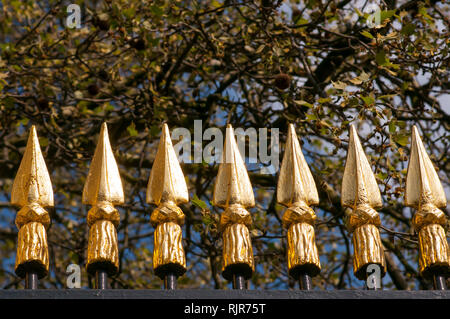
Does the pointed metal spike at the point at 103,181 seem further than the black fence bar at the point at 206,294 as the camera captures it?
Yes

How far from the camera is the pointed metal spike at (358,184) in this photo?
9.73 ft

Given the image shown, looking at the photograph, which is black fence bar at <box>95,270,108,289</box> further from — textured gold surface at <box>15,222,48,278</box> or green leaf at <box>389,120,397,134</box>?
green leaf at <box>389,120,397,134</box>

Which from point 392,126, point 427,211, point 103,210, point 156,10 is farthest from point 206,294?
point 156,10

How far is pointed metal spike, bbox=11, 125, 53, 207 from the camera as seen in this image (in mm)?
2834

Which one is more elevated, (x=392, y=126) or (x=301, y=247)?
(x=392, y=126)

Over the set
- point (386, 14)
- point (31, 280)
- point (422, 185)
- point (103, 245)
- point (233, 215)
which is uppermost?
point (386, 14)

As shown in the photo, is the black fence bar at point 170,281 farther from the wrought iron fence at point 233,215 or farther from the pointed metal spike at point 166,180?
the pointed metal spike at point 166,180

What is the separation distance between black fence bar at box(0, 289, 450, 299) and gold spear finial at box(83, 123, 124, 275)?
195 mm

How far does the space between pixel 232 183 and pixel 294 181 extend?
0.22m

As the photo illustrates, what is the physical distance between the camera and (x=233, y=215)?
2855 millimetres

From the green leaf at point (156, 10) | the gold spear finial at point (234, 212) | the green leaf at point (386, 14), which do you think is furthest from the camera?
the green leaf at point (156, 10)

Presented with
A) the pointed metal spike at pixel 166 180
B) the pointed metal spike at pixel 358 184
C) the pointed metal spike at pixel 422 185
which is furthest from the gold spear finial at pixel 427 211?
the pointed metal spike at pixel 166 180

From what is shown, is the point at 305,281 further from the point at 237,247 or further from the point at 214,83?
the point at 214,83

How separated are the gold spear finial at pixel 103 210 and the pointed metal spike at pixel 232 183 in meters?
0.35
